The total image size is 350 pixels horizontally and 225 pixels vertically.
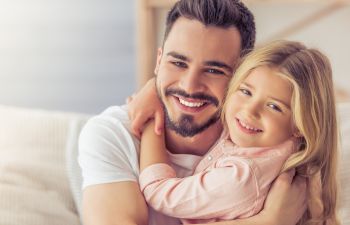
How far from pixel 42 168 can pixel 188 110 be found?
453mm

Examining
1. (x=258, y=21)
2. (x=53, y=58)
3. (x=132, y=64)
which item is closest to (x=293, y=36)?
(x=258, y=21)

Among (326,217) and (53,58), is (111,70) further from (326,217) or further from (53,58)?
(326,217)

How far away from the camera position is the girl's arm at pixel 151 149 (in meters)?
Answer: 0.83

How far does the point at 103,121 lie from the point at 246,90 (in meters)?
0.24

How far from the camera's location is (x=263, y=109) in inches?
30.4

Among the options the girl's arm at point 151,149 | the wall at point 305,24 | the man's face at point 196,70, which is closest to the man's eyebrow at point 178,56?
the man's face at point 196,70

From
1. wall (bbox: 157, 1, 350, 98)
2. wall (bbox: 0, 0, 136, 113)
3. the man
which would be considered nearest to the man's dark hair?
the man

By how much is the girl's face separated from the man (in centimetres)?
5

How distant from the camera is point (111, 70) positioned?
2.14 m

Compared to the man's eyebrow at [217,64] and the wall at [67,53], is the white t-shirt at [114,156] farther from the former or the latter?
the wall at [67,53]

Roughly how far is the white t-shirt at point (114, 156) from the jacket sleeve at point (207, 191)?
0.13 feet

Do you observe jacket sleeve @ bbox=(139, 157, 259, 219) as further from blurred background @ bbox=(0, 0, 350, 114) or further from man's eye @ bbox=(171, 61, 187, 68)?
blurred background @ bbox=(0, 0, 350, 114)

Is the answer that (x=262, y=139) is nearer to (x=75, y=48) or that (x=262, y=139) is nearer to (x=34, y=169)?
(x=34, y=169)

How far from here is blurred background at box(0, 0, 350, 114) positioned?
2.09m
